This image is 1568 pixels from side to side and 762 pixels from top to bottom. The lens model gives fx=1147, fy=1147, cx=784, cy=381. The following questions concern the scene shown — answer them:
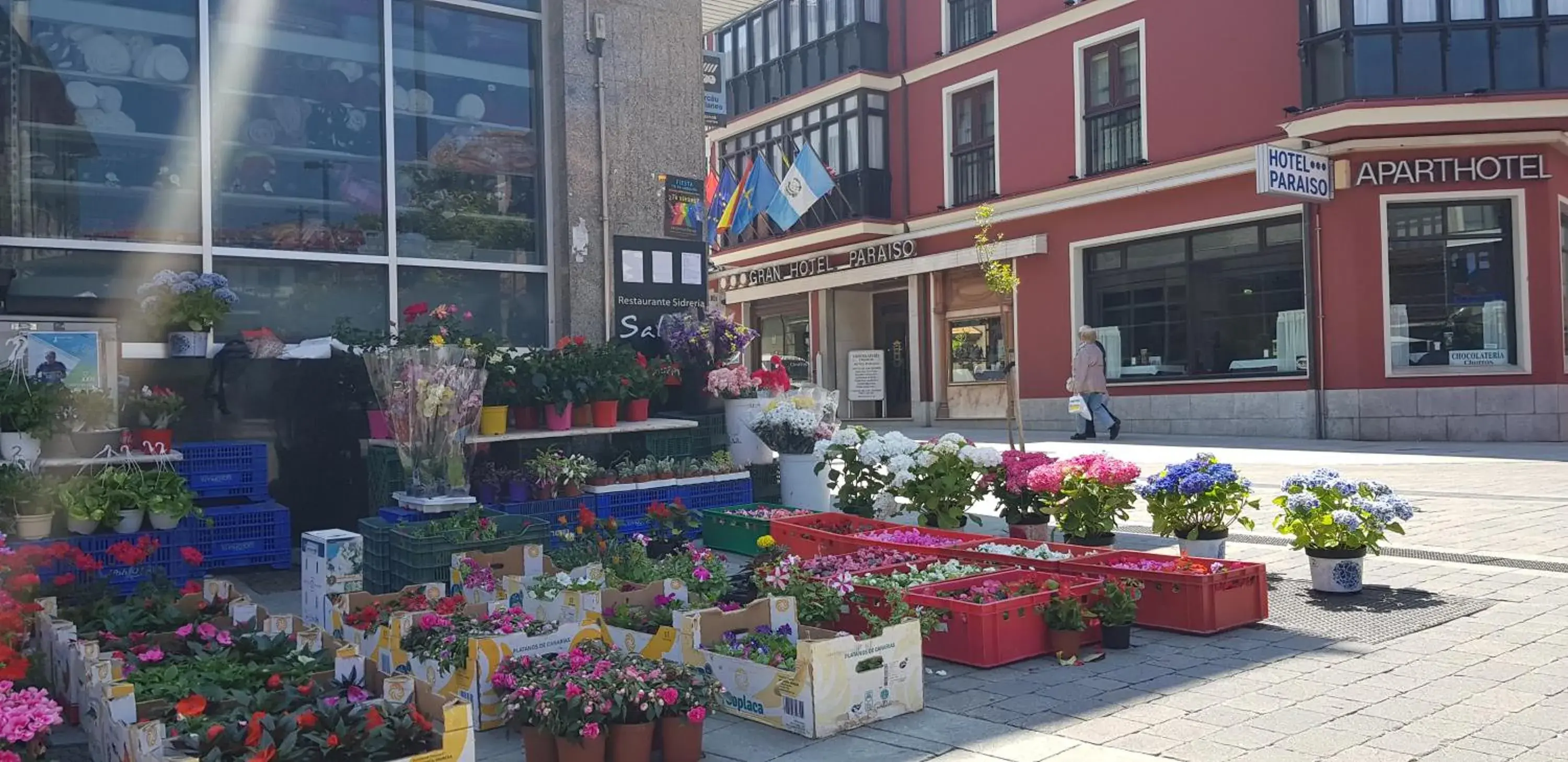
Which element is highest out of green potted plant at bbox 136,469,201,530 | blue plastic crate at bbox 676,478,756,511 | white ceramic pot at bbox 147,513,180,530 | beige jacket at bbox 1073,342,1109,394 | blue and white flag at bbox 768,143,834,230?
blue and white flag at bbox 768,143,834,230

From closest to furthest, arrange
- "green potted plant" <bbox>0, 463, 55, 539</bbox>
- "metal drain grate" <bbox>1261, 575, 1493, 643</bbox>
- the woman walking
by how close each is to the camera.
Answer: "metal drain grate" <bbox>1261, 575, 1493, 643</bbox> → "green potted plant" <bbox>0, 463, 55, 539</bbox> → the woman walking

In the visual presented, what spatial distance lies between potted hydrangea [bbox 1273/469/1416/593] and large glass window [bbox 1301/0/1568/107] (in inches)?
469

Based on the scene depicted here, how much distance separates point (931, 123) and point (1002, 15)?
279cm

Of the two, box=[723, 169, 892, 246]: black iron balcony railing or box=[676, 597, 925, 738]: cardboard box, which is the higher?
box=[723, 169, 892, 246]: black iron balcony railing

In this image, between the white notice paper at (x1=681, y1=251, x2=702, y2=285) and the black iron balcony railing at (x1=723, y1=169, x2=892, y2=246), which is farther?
the black iron balcony railing at (x1=723, y1=169, x2=892, y2=246)

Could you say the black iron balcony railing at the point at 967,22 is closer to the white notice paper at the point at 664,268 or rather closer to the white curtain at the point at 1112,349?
the white curtain at the point at 1112,349

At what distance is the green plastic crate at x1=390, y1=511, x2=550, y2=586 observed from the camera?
6656 mm

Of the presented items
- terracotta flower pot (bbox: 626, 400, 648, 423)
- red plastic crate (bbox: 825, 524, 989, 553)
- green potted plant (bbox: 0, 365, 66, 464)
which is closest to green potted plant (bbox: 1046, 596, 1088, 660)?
red plastic crate (bbox: 825, 524, 989, 553)

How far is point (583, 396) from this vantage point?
8.86 meters

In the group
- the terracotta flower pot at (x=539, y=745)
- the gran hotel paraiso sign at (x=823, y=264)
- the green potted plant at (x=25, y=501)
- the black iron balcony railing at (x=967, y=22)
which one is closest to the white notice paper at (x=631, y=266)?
the green potted plant at (x=25, y=501)

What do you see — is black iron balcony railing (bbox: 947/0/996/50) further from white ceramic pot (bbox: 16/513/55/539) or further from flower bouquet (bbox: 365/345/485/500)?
white ceramic pot (bbox: 16/513/55/539)

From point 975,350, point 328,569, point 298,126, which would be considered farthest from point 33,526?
point 975,350

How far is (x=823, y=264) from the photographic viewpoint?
2758 cm

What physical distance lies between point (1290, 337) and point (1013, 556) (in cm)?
1343
